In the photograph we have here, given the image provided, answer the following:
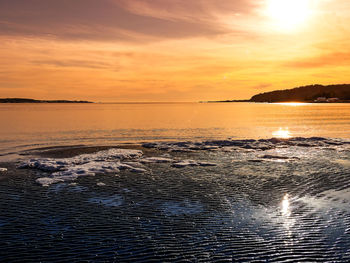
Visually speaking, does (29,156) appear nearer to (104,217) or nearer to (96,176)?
(96,176)

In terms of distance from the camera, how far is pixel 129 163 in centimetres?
2205

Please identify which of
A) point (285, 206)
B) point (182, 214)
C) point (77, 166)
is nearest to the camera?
point (182, 214)

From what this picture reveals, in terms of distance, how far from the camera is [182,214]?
12117 millimetres

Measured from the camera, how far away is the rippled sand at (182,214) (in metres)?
9.06

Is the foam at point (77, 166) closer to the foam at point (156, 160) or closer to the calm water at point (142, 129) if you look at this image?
the foam at point (156, 160)

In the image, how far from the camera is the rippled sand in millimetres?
9062

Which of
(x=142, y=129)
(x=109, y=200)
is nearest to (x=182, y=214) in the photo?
(x=109, y=200)

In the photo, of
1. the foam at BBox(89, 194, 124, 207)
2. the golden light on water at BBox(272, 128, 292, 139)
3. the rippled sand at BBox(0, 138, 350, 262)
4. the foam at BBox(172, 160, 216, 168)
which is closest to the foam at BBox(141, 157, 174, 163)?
the foam at BBox(172, 160, 216, 168)

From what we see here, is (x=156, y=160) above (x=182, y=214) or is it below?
above

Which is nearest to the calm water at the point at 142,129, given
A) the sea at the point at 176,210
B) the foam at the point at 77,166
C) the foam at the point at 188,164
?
the foam at the point at 77,166

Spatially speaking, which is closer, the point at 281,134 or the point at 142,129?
the point at 281,134

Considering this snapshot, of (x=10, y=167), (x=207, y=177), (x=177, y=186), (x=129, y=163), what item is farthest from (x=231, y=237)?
(x=10, y=167)

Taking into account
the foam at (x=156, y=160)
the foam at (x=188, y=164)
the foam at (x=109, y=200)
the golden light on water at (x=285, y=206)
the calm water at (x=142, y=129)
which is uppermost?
the calm water at (x=142, y=129)

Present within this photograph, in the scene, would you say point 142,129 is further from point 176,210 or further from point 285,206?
point 285,206
